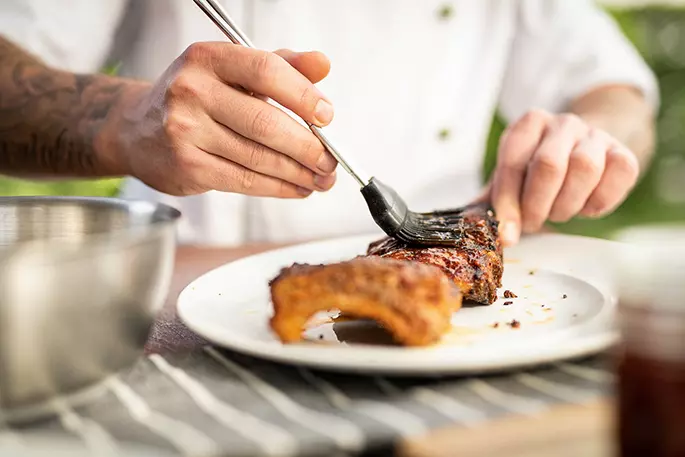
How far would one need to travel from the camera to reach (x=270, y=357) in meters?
1.04

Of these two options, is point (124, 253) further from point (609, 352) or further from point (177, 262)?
point (177, 262)

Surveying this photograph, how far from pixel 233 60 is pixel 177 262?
0.68 metres

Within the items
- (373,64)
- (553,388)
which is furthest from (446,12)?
(553,388)

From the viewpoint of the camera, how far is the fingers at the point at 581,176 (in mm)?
1896

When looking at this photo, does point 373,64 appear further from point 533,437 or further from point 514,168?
point 533,437

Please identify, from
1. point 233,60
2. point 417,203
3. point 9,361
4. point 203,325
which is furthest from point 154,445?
point 417,203

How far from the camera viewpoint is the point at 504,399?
94 cm

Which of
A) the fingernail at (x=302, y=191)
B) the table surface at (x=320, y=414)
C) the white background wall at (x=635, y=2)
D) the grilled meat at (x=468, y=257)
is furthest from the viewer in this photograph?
the white background wall at (x=635, y=2)

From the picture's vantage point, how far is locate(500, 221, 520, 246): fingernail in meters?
1.86

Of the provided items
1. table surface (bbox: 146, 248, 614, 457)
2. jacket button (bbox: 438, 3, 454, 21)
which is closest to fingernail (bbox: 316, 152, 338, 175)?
table surface (bbox: 146, 248, 614, 457)

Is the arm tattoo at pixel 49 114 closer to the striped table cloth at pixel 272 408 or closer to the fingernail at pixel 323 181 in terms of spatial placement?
the fingernail at pixel 323 181

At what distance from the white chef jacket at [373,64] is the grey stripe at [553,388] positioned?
1450 mm

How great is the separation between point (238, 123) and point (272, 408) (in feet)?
2.55

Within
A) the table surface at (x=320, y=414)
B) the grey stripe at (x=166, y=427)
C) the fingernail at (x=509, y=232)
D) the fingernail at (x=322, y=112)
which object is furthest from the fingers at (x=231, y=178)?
the grey stripe at (x=166, y=427)
